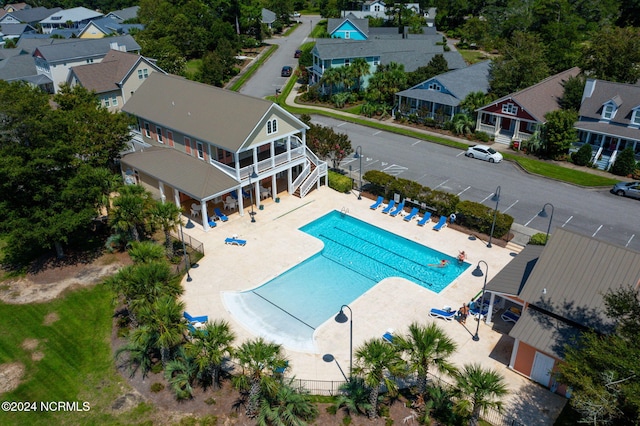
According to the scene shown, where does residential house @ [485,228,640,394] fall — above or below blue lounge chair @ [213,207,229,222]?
above

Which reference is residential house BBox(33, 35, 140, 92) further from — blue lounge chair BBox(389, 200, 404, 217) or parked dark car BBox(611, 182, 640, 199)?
parked dark car BBox(611, 182, 640, 199)

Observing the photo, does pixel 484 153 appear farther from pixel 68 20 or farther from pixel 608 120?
pixel 68 20

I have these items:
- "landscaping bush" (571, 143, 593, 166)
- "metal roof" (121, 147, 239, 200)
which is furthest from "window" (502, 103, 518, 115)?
"metal roof" (121, 147, 239, 200)

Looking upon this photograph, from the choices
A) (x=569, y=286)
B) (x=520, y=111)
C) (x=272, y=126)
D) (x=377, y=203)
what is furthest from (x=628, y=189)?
(x=272, y=126)

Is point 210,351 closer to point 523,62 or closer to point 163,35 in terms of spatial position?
point 523,62

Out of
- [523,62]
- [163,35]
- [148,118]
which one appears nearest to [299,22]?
[163,35]

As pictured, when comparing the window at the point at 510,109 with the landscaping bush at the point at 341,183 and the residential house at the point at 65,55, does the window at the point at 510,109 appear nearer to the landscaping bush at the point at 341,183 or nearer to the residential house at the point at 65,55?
the landscaping bush at the point at 341,183

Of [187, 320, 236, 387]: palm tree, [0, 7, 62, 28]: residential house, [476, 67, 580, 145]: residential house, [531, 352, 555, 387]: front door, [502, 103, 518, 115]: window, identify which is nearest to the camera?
[187, 320, 236, 387]: palm tree
